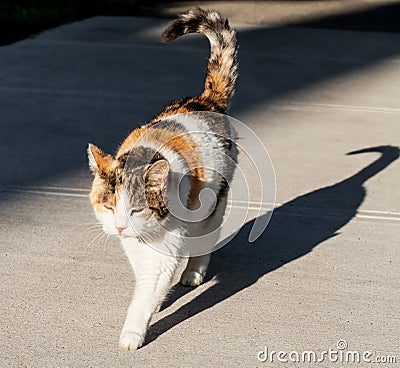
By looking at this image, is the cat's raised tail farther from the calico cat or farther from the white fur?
the white fur

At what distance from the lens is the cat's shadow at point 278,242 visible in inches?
165

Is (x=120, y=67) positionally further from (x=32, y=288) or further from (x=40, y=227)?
(x=32, y=288)

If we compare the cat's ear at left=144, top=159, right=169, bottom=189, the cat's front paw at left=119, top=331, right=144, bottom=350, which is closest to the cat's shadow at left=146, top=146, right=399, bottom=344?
the cat's front paw at left=119, top=331, right=144, bottom=350

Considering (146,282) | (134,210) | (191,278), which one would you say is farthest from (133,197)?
(191,278)

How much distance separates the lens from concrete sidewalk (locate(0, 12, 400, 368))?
12.4ft

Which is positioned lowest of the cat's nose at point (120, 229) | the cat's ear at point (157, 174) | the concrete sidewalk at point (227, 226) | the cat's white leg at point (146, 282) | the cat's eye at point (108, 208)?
the concrete sidewalk at point (227, 226)

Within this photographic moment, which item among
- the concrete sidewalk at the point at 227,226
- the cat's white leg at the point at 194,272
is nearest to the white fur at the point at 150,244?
the concrete sidewalk at the point at 227,226

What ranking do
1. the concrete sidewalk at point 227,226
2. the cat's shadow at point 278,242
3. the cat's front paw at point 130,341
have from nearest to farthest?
the cat's front paw at point 130,341 → the concrete sidewalk at point 227,226 → the cat's shadow at point 278,242

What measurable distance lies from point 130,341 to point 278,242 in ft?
5.18

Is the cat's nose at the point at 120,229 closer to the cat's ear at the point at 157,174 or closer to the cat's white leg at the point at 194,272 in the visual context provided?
the cat's ear at the point at 157,174

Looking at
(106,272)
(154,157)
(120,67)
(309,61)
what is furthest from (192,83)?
(154,157)

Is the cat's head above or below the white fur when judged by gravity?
above

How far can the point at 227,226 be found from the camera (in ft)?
16.8

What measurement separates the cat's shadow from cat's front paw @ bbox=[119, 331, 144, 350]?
0.39ft
